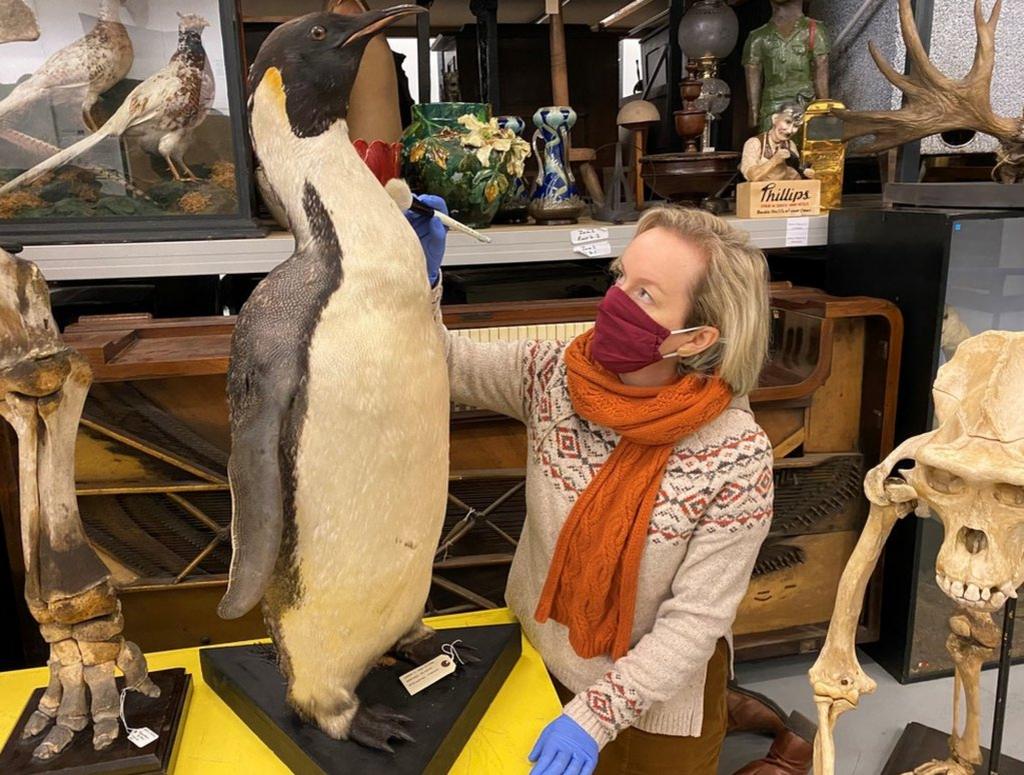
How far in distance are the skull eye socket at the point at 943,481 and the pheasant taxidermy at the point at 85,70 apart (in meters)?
1.61

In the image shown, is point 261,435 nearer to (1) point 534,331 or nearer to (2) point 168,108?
(1) point 534,331

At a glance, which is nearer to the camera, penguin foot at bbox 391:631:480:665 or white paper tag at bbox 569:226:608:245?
penguin foot at bbox 391:631:480:665

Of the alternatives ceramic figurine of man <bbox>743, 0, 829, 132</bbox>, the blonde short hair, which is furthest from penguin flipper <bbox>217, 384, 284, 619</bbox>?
ceramic figurine of man <bbox>743, 0, 829, 132</bbox>

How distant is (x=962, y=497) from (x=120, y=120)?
5.32 feet

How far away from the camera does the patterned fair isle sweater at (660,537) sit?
1073 mm

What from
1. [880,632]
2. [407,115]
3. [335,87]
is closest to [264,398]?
[335,87]

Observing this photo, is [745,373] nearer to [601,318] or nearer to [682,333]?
[682,333]

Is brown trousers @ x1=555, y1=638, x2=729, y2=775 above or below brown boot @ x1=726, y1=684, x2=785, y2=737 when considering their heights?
above

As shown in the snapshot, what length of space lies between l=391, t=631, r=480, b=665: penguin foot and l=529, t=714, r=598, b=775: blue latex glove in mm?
171

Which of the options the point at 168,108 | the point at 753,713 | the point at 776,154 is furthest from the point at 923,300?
the point at 168,108

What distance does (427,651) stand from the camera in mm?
1146

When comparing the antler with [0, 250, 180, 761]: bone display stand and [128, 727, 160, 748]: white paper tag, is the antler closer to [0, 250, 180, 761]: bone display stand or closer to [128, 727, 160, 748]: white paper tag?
[0, 250, 180, 761]: bone display stand

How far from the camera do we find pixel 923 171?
2180mm

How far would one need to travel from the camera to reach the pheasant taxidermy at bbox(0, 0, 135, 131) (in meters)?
1.55
